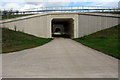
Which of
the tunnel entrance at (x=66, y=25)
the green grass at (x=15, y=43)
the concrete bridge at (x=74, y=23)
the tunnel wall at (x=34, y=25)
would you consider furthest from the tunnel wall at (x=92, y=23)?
the green grass at (x=15, y=43)

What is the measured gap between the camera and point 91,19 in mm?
39688

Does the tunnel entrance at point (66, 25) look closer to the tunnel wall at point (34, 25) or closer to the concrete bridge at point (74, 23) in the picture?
the concrete bridge at point (74, 23)

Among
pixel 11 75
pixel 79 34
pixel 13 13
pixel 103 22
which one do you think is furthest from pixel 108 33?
pixel 11 75

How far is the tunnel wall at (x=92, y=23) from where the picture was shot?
130ft

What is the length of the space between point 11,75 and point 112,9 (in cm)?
4788

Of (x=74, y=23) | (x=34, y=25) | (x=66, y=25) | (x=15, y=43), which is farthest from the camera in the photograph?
(x=66, y=25)

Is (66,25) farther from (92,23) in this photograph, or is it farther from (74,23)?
(92,23)

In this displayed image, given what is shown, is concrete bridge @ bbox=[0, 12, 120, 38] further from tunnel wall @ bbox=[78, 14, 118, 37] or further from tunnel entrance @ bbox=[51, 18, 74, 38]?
tunnel entrance @ bbox=[51, 18, 74, 38]

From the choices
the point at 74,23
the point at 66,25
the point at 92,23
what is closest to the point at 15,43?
the point at 74,23

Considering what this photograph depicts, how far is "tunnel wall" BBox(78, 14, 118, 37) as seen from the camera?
39625 mm

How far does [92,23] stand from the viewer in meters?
39.6

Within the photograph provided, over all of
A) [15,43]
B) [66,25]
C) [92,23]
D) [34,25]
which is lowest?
[15,43]

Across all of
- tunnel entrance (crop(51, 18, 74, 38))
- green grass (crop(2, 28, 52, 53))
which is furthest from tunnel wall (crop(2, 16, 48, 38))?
green grass (crop(2, 28, 52, 53))

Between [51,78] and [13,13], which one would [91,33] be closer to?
[13,13]
